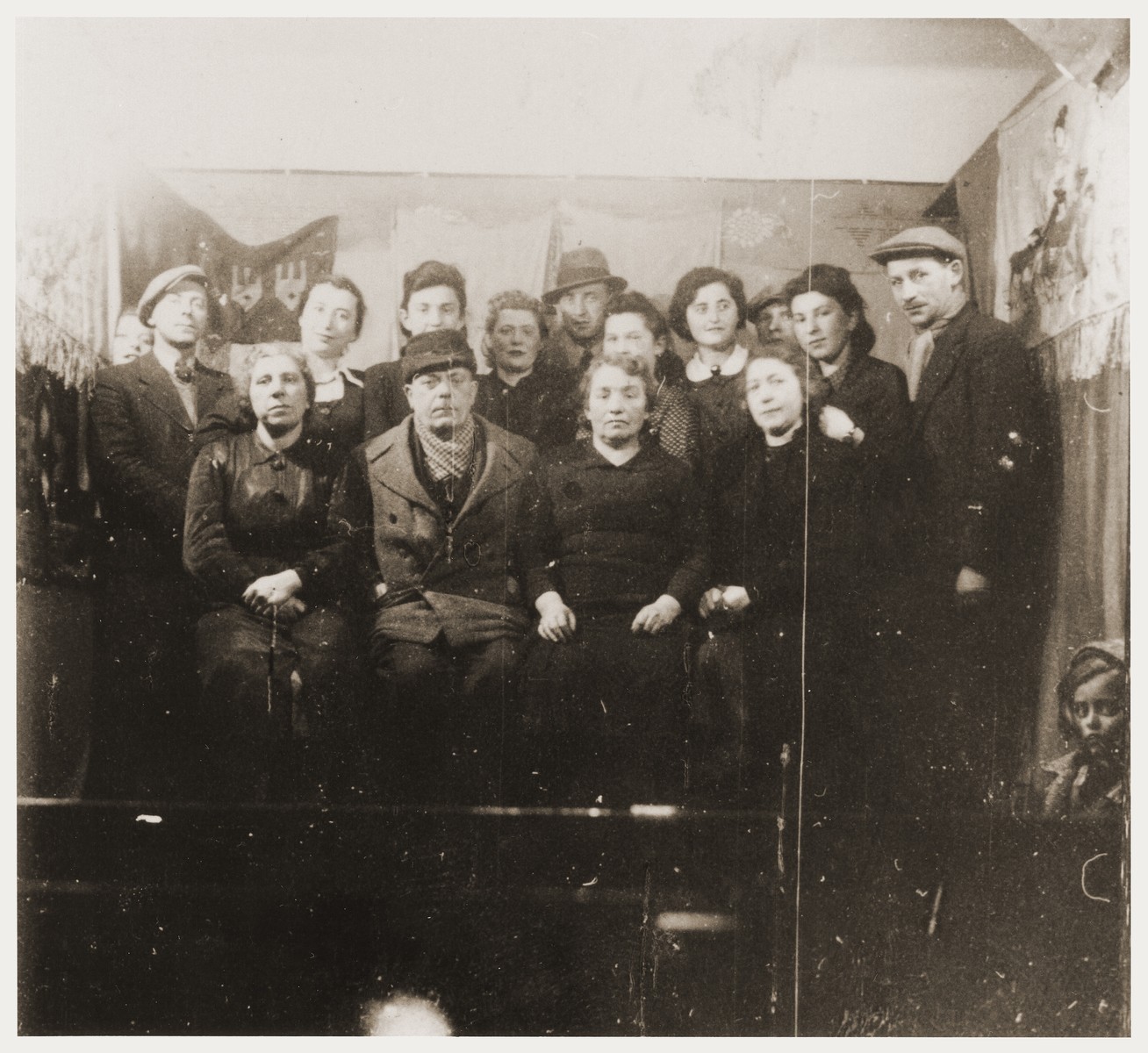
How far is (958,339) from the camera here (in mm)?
3062

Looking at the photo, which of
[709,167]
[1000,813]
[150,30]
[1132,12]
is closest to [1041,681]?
[1000,813]

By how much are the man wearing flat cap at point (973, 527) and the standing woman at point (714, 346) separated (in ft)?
1.61

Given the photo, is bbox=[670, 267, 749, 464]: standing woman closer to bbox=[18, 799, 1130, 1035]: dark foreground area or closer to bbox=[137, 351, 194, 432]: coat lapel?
bbox=[18, 799, 1130, 1035]: dark foreground area

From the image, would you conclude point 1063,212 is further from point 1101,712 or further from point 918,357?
point 1101,712

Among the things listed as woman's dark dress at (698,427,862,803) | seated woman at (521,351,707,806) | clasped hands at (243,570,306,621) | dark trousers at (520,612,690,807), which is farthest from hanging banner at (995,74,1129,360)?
clasped hands at (243,570,306,621)

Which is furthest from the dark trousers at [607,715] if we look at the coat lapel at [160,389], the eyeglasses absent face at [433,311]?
the coat lapel at [160,389]

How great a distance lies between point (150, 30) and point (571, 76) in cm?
133

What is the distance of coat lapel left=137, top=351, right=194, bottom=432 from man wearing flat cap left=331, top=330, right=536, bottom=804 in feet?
1.86

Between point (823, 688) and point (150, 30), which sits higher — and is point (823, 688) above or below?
below

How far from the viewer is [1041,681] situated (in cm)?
306

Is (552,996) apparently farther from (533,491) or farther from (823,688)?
(533,491)

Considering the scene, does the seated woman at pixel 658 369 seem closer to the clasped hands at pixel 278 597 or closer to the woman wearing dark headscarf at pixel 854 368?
the woman wearing dark headscarf at pixel 854 368

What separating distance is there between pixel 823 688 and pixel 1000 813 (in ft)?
2.27
